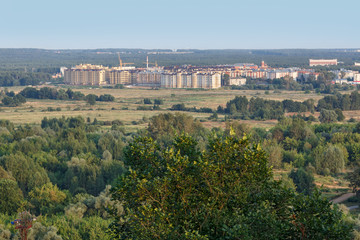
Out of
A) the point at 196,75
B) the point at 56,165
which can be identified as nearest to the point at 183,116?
the point at 56,165

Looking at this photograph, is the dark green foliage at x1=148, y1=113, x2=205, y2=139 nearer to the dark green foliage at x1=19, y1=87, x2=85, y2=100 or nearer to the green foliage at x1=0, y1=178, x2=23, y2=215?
the green foliage at x1=0, y1=178, x2=23, y2=215

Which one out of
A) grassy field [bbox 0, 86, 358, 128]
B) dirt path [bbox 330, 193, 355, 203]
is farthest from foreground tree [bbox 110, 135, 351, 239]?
grassy field [bbox 0, 86, 358, 128]

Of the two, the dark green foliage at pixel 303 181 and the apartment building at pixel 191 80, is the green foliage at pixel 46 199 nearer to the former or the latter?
the dark green foliage at pixel 303 181

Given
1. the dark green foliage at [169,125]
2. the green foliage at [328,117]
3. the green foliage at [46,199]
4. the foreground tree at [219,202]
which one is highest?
the foreground tree at [219,202]

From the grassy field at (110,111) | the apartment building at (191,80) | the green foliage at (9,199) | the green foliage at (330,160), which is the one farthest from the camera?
the apartment building at (191,80)

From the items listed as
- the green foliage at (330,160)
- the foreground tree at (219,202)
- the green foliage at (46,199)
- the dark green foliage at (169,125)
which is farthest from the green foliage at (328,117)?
the foreground tree at (219,202)

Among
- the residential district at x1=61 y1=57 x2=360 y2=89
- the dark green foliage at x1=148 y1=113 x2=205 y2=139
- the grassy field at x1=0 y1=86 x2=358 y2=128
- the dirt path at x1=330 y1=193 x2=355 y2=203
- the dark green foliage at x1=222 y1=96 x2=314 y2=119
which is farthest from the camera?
the residential district at x1=61 y1=57 x2=360 y2=89

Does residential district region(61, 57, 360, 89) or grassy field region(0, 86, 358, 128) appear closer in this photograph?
grassy field region(0, 86, 358, 128)

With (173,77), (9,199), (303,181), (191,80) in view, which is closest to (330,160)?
(303,181)

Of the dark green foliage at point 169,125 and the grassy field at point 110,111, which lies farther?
the grassy field at point 110,111
